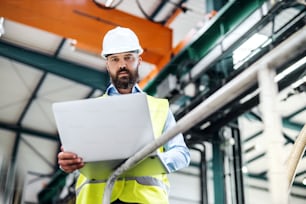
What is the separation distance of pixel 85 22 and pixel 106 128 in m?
2.71

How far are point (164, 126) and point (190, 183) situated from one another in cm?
586

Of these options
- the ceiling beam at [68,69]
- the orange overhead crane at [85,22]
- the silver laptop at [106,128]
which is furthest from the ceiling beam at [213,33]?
the ceiling beam at [68,69]

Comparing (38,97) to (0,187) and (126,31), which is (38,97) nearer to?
(0,187)

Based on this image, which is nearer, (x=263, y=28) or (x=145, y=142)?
(x=145, y=142)

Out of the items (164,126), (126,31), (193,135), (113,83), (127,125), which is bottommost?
(127,125)

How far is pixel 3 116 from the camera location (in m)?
8.50

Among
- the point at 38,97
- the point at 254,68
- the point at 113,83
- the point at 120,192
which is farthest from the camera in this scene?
the point at 38,97

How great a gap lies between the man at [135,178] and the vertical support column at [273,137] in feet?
2.04

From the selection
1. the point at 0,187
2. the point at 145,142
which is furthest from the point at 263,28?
the point at 0,187

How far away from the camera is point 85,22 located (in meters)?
4.16

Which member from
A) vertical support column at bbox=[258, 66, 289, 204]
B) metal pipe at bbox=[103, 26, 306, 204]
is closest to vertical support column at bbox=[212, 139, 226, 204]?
metal pipe at bbox=[103, 26, 306, 204]

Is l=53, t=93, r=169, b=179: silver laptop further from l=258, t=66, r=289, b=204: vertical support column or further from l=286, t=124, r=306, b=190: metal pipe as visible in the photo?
l=258, t=66, r=289, b=204: vertical support column

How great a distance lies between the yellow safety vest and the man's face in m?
0.14

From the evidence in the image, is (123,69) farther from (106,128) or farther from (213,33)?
(213,33)
